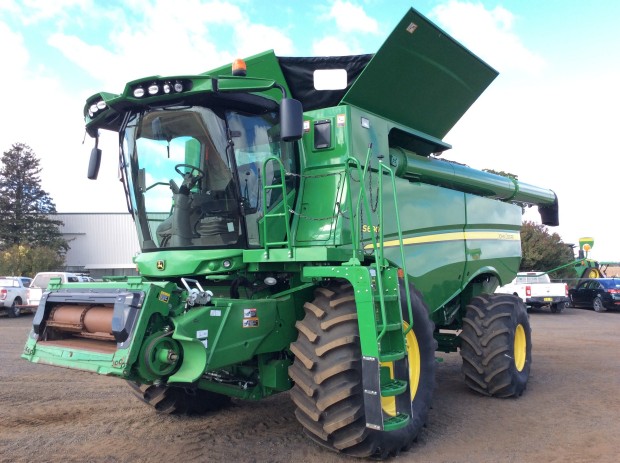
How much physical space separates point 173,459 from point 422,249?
3.11 meters

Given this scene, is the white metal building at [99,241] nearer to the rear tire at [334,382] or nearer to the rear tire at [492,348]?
the rear tire at [492,348]

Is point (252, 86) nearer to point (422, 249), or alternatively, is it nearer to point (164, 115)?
point (164, 115)

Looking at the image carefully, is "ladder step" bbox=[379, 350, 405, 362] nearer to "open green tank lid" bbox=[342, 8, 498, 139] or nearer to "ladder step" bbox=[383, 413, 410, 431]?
"ladder step" bbox=[383, 413, 410, 431]

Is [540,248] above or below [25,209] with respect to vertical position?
below

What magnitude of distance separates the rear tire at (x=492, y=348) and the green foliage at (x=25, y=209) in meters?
28.7

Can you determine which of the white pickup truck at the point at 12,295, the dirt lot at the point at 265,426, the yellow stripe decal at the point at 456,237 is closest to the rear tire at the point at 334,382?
the dirt lot at the point at 265,426

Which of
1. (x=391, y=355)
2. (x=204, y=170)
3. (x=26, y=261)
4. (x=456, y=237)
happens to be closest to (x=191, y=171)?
(x=204, y=170)

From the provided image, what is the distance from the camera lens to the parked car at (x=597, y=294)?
1970 cm

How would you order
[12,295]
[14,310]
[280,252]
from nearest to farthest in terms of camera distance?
[280,252], [12,295], [14,310]

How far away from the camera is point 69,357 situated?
12.9 feet

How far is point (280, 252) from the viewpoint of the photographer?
4328mm

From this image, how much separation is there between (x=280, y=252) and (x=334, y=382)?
43.8 inches

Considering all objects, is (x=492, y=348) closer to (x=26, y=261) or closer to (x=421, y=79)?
(x=421, y=79)

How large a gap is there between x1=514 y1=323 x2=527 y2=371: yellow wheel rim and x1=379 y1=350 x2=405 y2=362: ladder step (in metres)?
3.38
